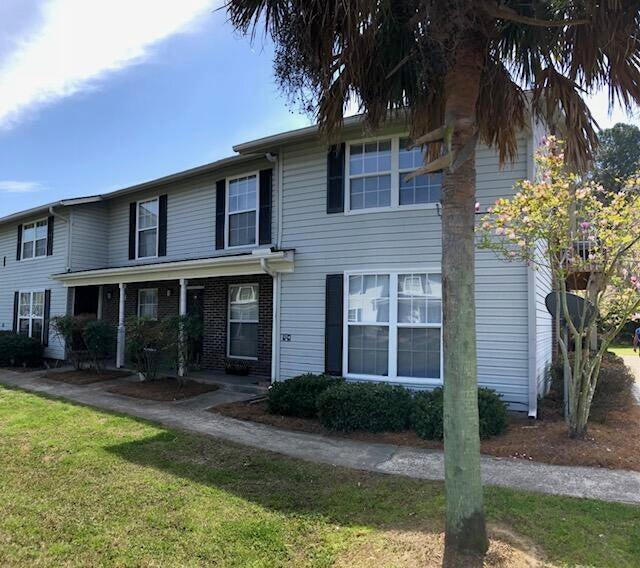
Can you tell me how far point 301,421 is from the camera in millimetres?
8391

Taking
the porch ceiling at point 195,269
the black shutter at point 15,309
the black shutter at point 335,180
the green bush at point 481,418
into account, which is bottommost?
the green bush at point 481,418

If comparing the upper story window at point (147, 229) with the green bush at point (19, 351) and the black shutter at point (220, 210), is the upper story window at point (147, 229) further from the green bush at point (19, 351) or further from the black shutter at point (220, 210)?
the green bush at point (19, 351)

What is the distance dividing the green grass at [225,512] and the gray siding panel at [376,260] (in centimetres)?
387

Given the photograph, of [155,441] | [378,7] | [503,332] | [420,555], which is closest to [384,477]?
[420,555]

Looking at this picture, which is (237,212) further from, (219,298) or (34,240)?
(34,240)

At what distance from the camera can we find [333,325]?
33.0 feet

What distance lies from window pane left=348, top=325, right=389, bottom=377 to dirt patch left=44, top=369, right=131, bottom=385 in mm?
6903

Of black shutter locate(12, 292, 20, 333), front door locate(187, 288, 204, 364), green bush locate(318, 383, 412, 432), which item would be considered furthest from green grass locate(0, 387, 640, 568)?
black shutter locate(12, 292, 20, 333)

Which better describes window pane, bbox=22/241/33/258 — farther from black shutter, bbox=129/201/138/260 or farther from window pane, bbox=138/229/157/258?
window pane, bbox=138/229/157/258

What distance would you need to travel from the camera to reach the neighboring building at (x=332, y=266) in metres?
8.77

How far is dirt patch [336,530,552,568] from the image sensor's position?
354 centimetres

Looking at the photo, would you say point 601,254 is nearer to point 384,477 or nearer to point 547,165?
point 547,165

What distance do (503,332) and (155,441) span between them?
5.82 meters

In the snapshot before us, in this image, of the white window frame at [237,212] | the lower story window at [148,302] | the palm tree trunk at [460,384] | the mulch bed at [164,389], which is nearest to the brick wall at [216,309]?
the lower story window at [148,302]
